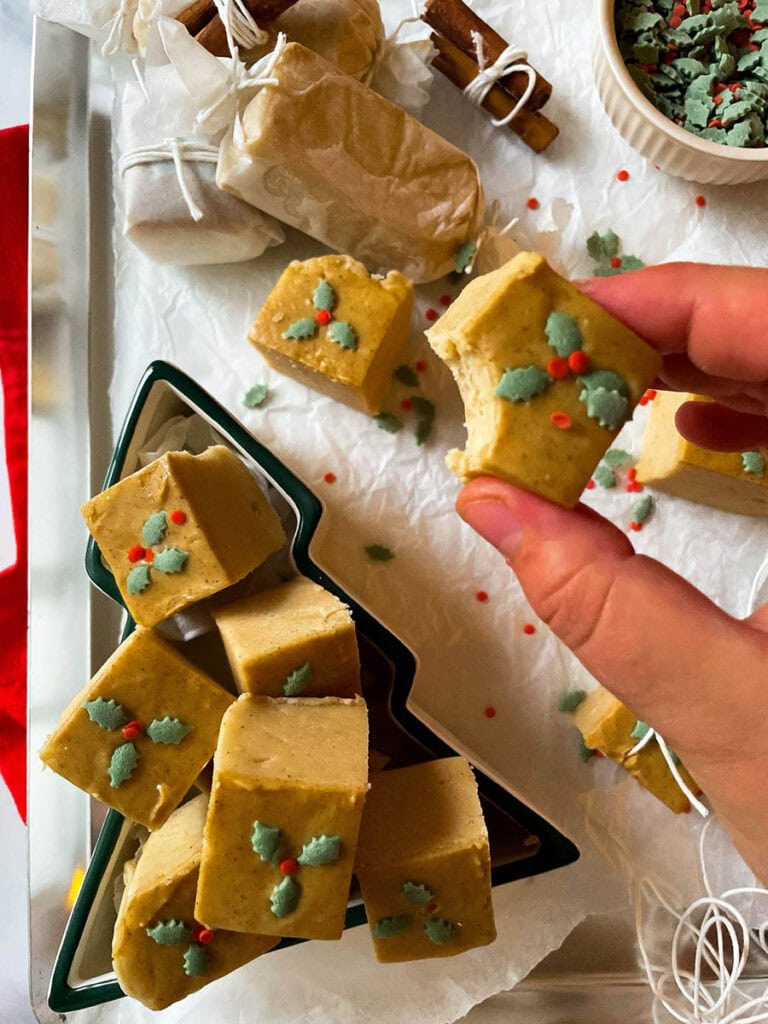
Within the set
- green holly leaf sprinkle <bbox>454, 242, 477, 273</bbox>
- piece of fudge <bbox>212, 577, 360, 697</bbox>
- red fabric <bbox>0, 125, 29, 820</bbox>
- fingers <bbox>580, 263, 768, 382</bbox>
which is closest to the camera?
fingers <bbox>580, 263, 768, 382</bbox>

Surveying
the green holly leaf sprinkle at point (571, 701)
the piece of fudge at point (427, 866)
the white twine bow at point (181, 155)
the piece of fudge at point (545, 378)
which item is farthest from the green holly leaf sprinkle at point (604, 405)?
the white twine bow at point (181, 155)

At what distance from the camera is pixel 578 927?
4.59 ft

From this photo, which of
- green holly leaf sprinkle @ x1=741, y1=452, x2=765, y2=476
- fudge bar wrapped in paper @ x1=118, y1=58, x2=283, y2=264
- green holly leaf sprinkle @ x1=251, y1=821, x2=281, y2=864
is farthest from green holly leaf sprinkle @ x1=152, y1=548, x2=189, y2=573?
green holly leaf sprinkle @ x1=741, y1=452, x2=765, y2=476

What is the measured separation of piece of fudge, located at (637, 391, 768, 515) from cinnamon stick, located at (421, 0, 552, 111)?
53 cm

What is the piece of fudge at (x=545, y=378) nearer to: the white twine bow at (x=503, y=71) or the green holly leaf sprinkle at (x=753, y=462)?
the green holly leaf sprinkle at (x=753, y=462)

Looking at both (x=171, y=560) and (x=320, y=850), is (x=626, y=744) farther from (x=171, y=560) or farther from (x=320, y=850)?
(x=171, y=560)

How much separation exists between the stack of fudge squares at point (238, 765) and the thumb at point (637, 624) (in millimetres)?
308

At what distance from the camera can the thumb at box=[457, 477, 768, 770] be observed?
2.71ft

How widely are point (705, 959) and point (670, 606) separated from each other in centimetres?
86

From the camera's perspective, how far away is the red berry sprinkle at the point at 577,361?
33.7 inches

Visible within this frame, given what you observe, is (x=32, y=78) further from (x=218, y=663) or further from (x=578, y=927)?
(x=578, y=927)

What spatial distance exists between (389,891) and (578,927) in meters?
0.47

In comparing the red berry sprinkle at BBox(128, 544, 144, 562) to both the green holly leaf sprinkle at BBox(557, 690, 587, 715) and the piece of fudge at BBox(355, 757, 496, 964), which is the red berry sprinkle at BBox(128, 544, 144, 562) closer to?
the piece of fudge at BBox(355, 757, 496, 964)

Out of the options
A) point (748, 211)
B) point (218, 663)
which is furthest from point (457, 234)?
point (218, 663)
